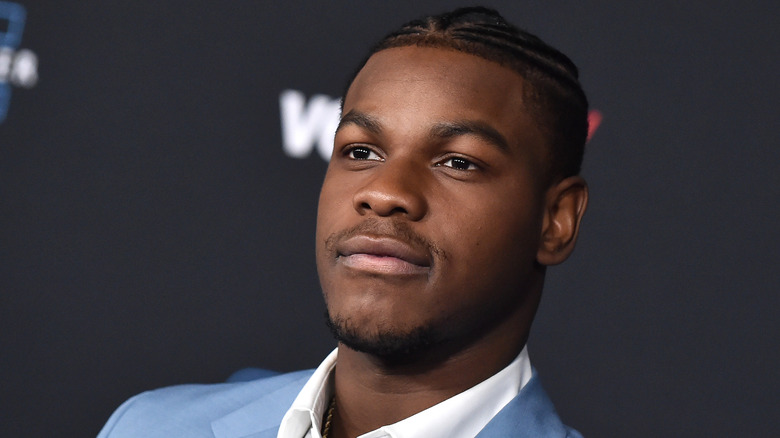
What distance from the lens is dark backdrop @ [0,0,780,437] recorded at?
215cm

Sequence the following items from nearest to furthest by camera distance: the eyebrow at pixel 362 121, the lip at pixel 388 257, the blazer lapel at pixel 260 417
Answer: the lip at pixel 388 257 < the eyebrow at pixel 362 121 < the blazer lapel at pixel 260 417

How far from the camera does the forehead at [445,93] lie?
144cm

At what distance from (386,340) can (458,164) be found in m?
0.29

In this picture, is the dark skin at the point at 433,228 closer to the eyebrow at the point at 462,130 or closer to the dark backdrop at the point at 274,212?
the eyebrow at the point at 462,130

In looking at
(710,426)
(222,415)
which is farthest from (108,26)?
(710,426)

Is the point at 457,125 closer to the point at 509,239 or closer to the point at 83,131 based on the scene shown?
the point at 509,239

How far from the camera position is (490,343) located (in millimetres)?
1472

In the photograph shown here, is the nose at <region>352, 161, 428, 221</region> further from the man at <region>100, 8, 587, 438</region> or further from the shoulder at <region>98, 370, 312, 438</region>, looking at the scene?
the shoulder at <region>98, 370, 312, 438</region>

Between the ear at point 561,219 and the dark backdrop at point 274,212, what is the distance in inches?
24.2

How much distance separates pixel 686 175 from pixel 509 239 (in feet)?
3.00

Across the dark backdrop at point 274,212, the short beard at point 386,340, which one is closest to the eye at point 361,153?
the short beard at point 386,340

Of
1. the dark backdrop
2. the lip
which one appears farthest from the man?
the dark backdrop

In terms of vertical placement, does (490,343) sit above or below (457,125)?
below

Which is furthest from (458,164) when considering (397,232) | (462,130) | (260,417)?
(260,417)
